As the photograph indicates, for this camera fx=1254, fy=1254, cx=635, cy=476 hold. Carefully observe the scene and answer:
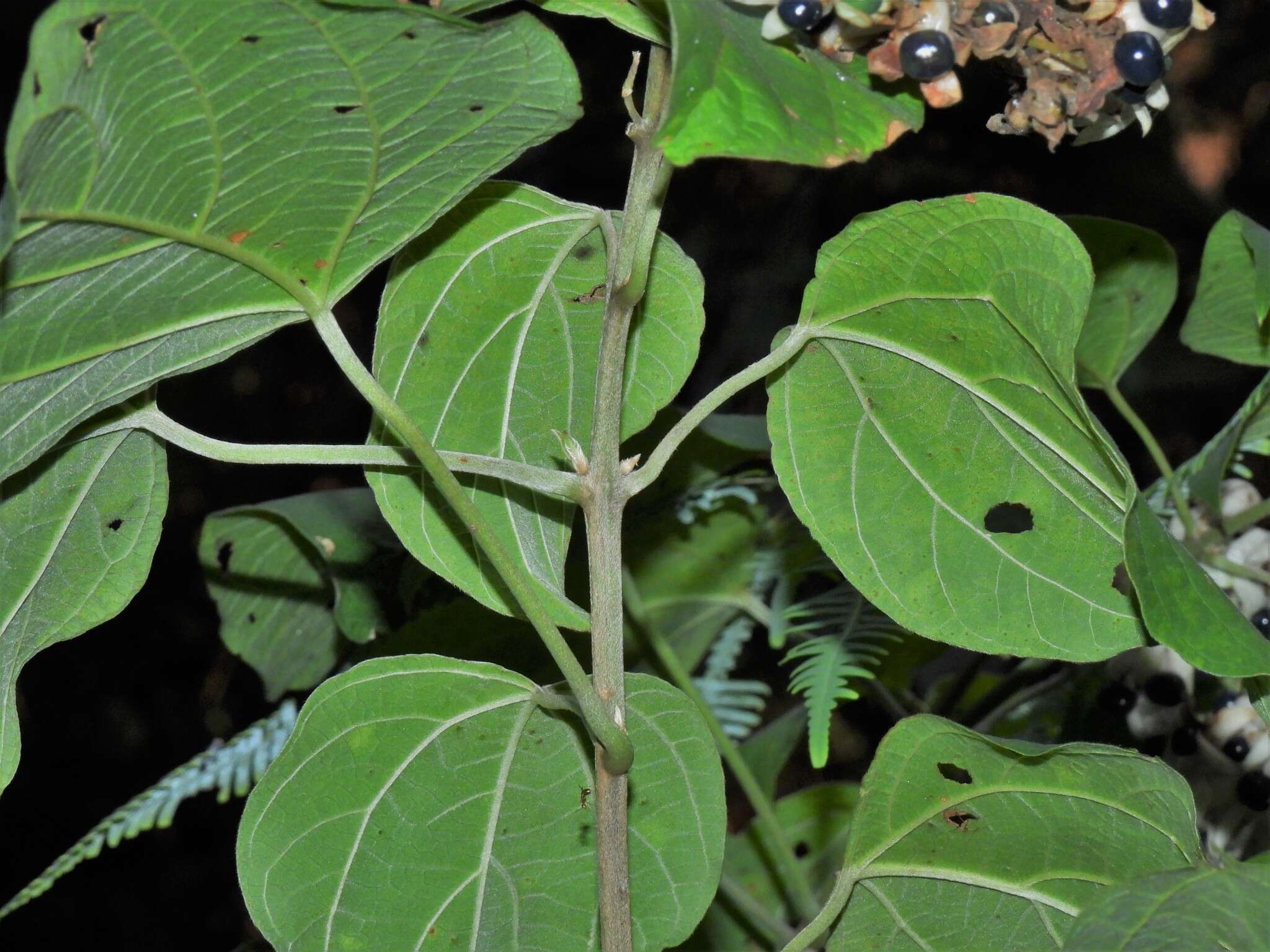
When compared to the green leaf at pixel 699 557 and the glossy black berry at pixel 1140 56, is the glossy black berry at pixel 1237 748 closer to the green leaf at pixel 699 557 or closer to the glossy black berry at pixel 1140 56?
the green leaf at pixel 699 557

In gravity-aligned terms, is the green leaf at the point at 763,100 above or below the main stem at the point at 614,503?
above

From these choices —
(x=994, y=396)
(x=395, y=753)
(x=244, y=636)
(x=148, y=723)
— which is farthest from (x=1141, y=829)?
(x=148, y=723)

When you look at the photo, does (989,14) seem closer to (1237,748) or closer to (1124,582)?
(1124,582)

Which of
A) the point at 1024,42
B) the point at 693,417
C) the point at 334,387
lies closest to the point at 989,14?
the point at 1024,42

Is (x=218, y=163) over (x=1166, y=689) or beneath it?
over

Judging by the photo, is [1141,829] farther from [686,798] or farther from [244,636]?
[244,636]

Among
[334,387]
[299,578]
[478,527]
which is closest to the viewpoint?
[478,527]

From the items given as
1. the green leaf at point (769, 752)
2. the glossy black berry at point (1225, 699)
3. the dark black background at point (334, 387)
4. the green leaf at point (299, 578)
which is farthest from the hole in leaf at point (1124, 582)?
the dark black background at point (334, 387)
